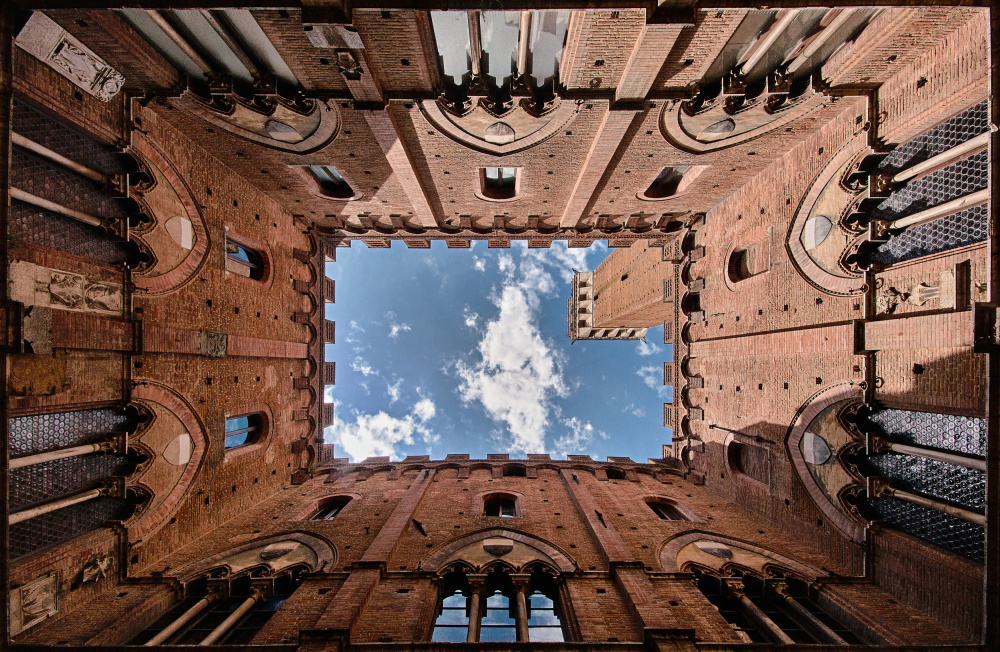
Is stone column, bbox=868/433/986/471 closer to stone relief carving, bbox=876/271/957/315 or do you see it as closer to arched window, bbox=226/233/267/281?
stone relief carving, bbox=876/271/957/315

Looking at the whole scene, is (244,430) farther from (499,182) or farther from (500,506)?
(499,182)

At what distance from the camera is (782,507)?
1137 centimetres

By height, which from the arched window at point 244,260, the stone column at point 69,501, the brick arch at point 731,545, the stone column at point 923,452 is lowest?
the brick arch at point 731,545

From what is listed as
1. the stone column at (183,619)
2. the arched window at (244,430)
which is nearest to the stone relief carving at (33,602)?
the stone column at (183,619)

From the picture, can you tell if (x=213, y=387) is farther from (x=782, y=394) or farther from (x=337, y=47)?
(x=782, y=394)

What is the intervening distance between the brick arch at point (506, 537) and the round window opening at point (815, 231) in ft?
33.8

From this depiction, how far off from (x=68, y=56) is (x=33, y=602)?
33.7 feet

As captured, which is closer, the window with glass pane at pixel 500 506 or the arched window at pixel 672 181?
the window with glass pane at pixel 500 506

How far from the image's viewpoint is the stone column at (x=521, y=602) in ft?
26.1

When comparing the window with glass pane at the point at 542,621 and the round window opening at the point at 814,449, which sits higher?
the round window opening at the point at 814,449

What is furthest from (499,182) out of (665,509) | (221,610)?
(221,610)

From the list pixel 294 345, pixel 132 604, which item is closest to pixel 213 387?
pixel 294 345

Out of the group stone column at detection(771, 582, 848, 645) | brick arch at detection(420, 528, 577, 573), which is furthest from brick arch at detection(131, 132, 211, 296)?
stone column at detection(771, 582, 848, 645)

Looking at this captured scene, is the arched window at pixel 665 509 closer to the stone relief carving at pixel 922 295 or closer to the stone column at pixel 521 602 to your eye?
the stone column at pixel 521 602
